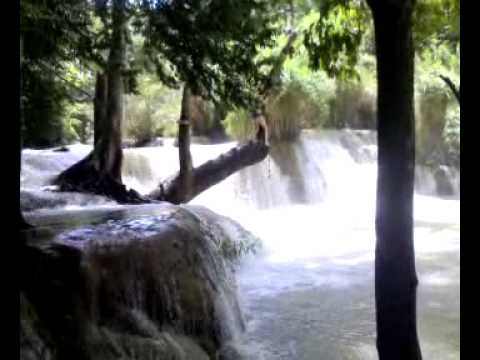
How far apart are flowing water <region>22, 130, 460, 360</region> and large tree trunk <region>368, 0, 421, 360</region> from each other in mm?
2877

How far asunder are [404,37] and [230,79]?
113 inches

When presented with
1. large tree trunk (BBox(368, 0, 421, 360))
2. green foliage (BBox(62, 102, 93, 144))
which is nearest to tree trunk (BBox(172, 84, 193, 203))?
large tree trunk (BBox(368, 0, 421, 360))

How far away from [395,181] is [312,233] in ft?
29.9

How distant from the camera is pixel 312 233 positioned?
11500mm

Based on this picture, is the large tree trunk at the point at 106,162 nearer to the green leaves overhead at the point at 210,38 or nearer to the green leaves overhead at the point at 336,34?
the green leaves overhead at the point at 210,38

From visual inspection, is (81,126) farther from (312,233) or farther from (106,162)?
(106,162)

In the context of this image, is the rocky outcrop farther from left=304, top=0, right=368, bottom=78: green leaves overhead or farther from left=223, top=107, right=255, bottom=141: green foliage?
left=223, top=107, right=255, bottom=141: green foliage

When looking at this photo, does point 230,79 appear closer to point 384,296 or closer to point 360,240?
point 384,296

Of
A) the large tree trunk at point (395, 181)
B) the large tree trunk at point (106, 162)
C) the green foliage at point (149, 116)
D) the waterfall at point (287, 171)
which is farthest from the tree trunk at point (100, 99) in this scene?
the green foliage at point (149, 116)

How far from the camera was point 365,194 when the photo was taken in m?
16.1

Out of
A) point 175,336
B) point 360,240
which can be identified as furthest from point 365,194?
point 175,336

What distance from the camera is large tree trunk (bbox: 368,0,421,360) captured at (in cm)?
244

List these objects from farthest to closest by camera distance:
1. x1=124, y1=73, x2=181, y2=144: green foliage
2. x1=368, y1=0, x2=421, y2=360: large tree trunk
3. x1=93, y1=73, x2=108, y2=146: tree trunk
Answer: x1=124, y1=73, x2=181, y2=144: green foliage < x1=93, y1=73, x2=108, y2=146: tree trunk < x1=368, y1=0, x2=421, y2=360: large tree trunk
